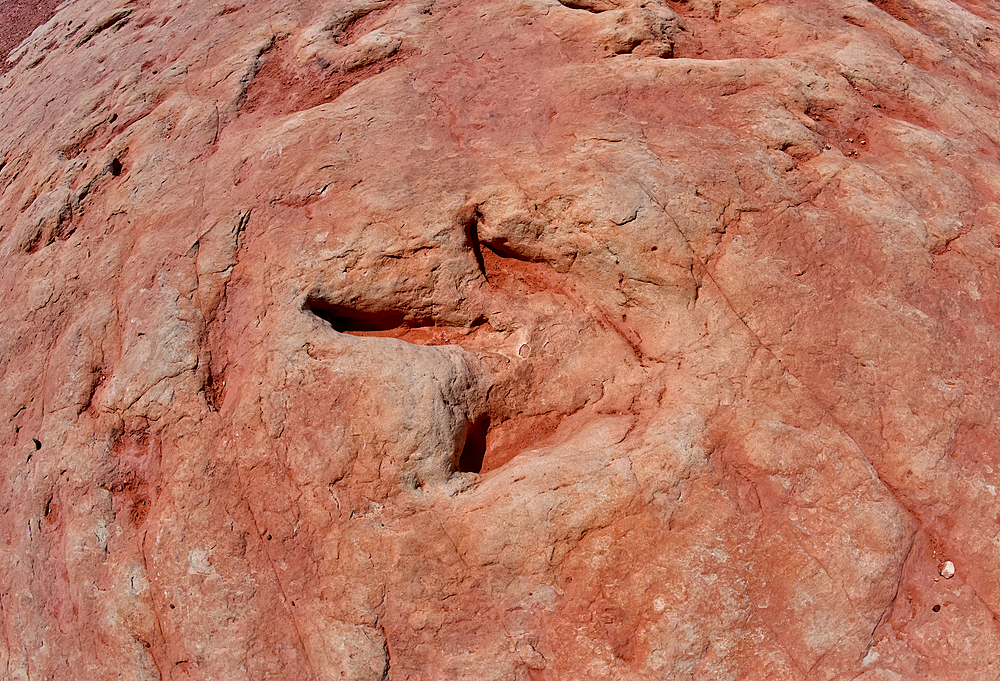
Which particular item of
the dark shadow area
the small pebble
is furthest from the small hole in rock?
the small pebble

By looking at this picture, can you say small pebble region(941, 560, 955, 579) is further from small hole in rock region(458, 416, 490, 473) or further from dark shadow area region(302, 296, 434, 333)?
dark shadow area region(302, 296, 434, 333)

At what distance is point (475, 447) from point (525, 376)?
466 millimetres

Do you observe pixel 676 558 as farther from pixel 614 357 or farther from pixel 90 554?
pixel 90 554

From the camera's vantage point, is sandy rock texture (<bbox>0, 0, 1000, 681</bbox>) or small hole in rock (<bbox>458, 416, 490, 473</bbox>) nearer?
sandy rock texture (<bbox>0, 0, 1000, 681</bbox>)

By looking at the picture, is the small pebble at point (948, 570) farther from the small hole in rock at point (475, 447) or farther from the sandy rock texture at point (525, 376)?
the small hole in rock at point (475, 447)

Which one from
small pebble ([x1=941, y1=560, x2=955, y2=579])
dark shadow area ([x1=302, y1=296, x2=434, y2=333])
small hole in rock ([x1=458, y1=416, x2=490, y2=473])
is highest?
dark shadow area ([x1=302, y1=296, x2=434, y2=333])

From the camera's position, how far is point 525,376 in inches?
146

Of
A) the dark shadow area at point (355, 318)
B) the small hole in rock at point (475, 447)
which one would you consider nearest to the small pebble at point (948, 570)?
the small hole in rock at point (475, 447)

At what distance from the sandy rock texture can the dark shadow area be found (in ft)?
0.08

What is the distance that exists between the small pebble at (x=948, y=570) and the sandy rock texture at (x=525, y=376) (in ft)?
0.09

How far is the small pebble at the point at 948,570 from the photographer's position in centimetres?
327

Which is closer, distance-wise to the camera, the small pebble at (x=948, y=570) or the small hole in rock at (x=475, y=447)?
the small pebble at (x=948, y=570)

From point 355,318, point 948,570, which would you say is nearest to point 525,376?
point 355,318

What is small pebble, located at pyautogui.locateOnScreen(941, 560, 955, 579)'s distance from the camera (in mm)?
3270
